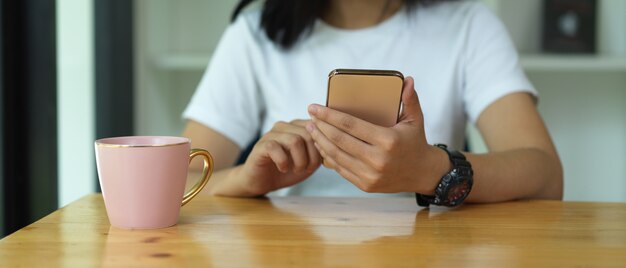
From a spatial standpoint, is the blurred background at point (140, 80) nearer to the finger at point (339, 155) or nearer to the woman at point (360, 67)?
the woman at point (360, 67)

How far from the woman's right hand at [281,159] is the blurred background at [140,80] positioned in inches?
22.8

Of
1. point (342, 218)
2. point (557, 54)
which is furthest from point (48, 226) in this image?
point (557, 54)

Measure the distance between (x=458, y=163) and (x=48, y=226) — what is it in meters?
0.47

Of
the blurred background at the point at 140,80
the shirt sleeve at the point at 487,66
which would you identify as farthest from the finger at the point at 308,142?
the blurred background at the point at 140,80

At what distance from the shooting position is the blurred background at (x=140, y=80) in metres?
1.30

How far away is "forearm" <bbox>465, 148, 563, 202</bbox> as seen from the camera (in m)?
0.88

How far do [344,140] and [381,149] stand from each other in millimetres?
41

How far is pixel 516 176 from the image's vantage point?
3.05 feet

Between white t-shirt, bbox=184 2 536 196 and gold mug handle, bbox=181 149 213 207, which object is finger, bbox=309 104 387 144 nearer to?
gold mug handle, bbox=181 149 213 207

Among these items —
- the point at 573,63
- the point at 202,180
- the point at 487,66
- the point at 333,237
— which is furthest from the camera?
the point at 573,63

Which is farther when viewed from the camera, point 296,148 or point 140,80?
point 140,80

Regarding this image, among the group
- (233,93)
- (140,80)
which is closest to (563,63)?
(233,93)

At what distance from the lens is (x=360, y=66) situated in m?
1.30

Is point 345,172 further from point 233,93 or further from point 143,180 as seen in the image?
point 233,93
